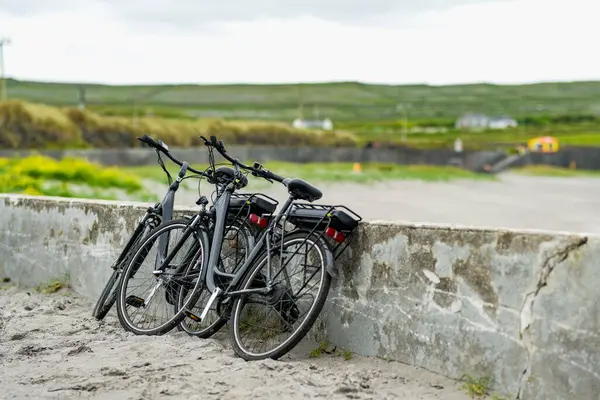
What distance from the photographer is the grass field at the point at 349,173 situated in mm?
57438

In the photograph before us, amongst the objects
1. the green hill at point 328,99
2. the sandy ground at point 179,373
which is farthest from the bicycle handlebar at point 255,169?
the green hill at point 328,99

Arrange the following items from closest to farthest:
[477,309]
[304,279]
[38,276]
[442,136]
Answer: [477,309] → [304,279] → [38,276] → [442,136]

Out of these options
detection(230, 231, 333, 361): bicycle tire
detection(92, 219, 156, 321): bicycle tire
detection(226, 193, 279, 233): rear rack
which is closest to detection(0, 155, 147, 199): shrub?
detection(92, 219, 156, 321): bicycle tire

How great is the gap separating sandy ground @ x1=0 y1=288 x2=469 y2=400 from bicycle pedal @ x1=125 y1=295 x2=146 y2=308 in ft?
0.92

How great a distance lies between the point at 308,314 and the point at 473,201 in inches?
2332

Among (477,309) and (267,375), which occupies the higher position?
(477,309)

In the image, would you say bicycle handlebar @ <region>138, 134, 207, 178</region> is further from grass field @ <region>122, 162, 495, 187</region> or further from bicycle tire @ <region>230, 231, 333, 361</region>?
grass field @ <region>122, 162, 495, 187</region>

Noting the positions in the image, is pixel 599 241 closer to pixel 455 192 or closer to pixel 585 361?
pixel 585 361

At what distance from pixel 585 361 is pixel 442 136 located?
144 metres

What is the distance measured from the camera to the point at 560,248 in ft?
17.1

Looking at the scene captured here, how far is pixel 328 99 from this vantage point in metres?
160

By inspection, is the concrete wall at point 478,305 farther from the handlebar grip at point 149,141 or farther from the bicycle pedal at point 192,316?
the handlebar grip at point 149,141

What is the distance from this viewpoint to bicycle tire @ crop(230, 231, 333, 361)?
609cm

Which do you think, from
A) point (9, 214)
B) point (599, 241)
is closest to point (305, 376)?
point (599, 241)
